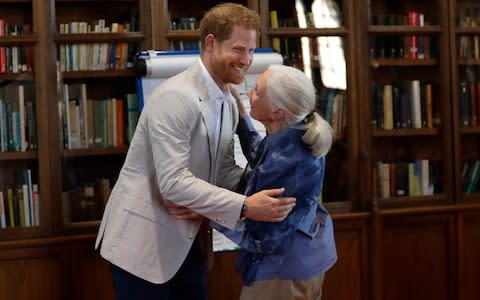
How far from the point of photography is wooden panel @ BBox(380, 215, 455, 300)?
13.0 ft

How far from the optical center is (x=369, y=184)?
3.92 m

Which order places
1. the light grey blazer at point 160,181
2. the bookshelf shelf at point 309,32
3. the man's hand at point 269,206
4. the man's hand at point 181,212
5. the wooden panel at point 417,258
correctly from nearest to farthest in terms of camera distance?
the man's hand at point 269,206
the light grey blazer at point 160,181
the man's hand at point 181,212
the bookshelf shelf at point 309,32
the wooden panel at point 417,258

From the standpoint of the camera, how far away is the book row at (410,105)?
4074 millimetres

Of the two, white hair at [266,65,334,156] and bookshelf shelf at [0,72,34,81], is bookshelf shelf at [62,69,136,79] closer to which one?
bookshelf shelf at [0,72,34,81]

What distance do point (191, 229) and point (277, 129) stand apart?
44 cm

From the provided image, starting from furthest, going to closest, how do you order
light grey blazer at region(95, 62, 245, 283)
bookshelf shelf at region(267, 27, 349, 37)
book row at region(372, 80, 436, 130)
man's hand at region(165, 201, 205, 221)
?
book row at region(372, 80, 436, 130) < bookshelf shelf at region(267, 27, 349, 37) < man's hand at region(165, 201, 205, 221) < light grey blazer at region(95, 62, 245, 283)

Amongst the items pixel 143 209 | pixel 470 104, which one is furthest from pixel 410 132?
pixel 143 209

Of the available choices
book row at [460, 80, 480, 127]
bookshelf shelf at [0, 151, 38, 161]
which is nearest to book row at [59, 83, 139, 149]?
bookshelf shelf at [0, 151, 38, 161]

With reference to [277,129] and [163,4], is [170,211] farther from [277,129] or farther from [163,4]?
[163,4]

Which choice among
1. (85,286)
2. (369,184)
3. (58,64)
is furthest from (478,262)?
(58,64)

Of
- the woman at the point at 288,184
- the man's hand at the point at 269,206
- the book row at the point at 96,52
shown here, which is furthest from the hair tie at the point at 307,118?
the book row at the point at 96,52

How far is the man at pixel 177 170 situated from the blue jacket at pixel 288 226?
0.09 metres

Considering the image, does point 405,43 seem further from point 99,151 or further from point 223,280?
point 99,151

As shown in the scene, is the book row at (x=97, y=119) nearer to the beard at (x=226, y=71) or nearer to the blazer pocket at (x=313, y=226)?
the beard at (x=226, y=71)
